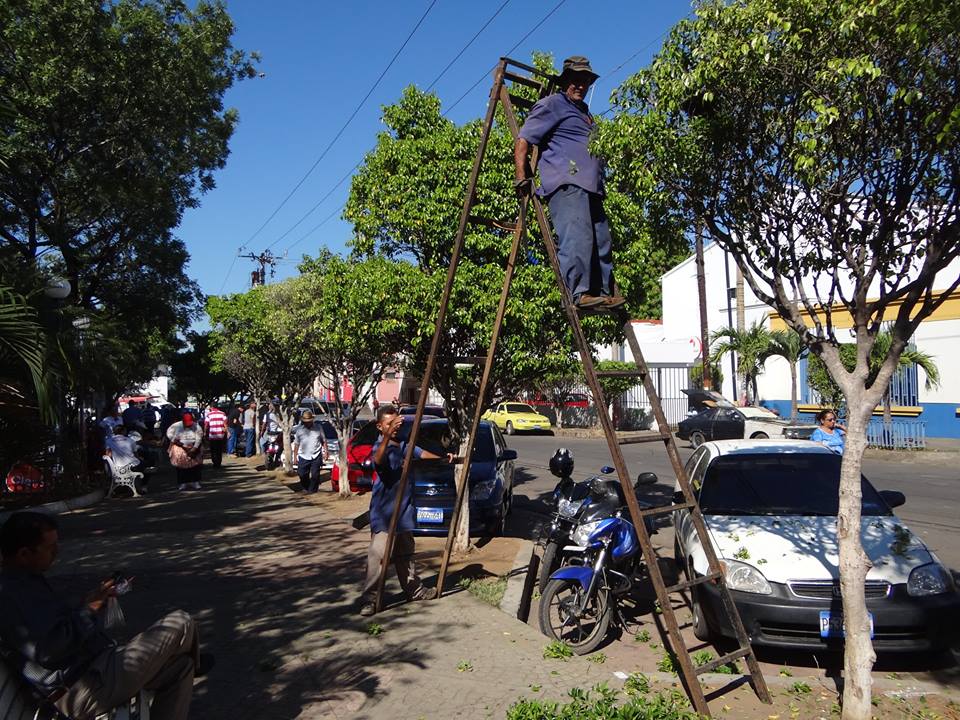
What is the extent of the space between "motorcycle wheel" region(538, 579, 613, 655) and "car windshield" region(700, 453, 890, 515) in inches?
52.4

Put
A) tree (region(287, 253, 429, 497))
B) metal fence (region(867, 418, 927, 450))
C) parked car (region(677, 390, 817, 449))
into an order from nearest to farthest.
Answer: tree (region(287, 253, 429, 497)), metal fence (region(867, 418, 927, 450)), parked car (region(677, 390, 817, 449))

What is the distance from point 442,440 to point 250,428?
17.2m

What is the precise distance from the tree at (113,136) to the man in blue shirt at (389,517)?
5053 mm

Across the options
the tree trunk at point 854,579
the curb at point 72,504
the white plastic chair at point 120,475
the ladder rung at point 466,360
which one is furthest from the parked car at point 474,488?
the white plastic chair at point 120,475

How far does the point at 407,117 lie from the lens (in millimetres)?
9023

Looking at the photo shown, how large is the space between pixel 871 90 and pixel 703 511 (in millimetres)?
3489

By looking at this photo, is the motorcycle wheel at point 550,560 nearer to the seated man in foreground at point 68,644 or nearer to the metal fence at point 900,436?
the seated man in foreground at point 68,644

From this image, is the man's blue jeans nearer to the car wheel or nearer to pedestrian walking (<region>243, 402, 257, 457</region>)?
the car wheel

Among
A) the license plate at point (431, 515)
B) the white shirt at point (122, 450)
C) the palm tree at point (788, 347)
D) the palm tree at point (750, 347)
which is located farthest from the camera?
the palm tree at point (750, 347)

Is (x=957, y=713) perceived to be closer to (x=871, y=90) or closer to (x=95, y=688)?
(x=871, y=90)

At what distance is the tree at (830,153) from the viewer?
4.36 metres

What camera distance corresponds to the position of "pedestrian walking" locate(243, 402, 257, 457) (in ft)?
89.1

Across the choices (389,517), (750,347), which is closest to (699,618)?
(389,517)

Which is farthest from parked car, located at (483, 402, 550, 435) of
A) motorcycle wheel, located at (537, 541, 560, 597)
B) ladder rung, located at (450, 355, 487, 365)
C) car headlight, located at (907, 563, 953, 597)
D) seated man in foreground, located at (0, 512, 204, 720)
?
seated man in foreground, located at (0, 512, 204, 720)
